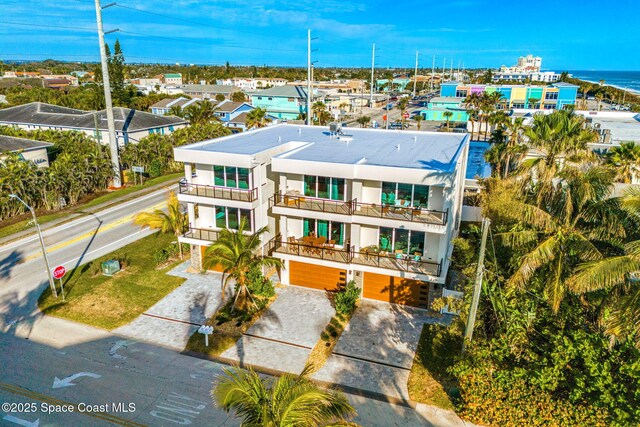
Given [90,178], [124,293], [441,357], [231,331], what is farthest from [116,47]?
[441,357]

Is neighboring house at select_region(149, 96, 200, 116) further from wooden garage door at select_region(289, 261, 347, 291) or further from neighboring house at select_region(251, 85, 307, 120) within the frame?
wooden garage door at select_region(289, 261, 347, 291)

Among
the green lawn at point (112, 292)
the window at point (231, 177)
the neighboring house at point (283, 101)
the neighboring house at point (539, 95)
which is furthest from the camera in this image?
the neighboring house at point (539, 95)

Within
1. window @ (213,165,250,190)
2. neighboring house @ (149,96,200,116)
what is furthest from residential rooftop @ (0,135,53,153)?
neighboring house @ (149,96,200,116)

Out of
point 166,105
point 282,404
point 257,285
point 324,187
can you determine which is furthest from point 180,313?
point 166,105

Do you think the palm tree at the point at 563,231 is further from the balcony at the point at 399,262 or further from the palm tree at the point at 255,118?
the palm tree at the point at 255,118

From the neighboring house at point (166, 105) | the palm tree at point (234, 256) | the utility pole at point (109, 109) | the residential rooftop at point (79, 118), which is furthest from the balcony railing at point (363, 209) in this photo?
the neighboring house at point (166, 105)

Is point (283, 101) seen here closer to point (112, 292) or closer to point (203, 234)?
point (203, 234)
